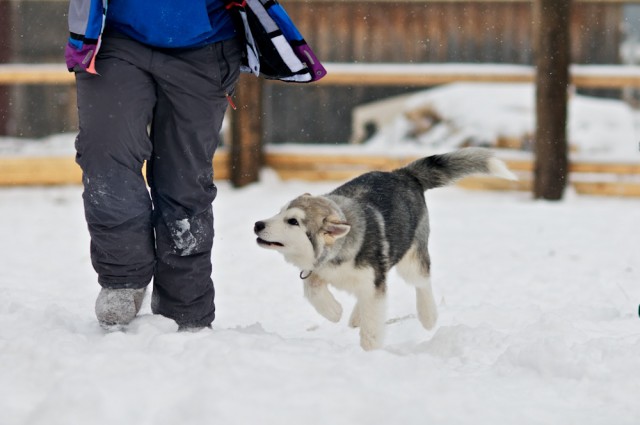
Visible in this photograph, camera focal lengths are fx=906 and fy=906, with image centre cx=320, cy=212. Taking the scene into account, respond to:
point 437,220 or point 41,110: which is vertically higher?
point 41,110

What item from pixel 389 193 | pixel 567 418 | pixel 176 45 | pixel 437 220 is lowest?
pixel 437 220

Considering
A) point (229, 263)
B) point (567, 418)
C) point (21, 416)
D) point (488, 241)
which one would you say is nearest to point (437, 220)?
point (488, 241)

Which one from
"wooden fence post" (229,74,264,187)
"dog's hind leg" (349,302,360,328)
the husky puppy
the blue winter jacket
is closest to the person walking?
the blue winter jacket

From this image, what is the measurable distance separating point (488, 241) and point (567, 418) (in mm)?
4080

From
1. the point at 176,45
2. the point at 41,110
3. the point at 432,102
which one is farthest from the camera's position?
the point at 41,110

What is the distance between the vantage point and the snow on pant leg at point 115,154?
318 centimetres

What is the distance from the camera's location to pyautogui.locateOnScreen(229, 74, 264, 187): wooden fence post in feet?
27.3

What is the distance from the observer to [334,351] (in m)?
2.93

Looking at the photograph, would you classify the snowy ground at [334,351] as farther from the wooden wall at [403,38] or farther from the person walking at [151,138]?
the wooden wall at [403,38]

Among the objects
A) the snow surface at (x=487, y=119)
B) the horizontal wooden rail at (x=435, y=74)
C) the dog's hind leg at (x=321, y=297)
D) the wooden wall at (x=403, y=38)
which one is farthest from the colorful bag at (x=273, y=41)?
the wooden wall at (x=403, y=38)

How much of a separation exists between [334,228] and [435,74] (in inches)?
198

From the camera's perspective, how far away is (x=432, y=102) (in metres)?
9.55

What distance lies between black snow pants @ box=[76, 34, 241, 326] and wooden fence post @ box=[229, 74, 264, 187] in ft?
16.0

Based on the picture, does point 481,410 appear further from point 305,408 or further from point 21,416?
point 21,416
